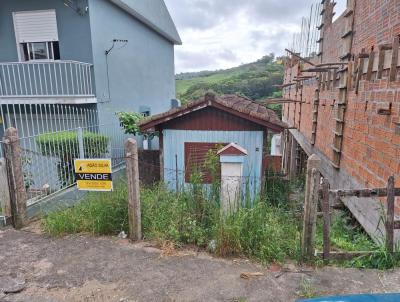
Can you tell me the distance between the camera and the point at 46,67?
9.23 meters

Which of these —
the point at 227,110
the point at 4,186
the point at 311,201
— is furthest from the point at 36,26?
the point at 311,201

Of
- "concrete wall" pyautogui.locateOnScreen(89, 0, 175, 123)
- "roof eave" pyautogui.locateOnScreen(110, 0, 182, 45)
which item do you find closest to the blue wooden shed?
"concrete wall" pyautogui.locateOnScreen(89, 0, 175, 123)

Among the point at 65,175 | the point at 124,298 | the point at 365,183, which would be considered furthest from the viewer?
the point at 65,175

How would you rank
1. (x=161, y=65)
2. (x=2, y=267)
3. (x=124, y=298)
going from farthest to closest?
(x=161, y=65) → (x=2, y=267) → (x=124, y=298)

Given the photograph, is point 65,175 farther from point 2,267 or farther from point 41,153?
point 2,267

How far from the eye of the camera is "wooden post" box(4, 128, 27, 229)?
4777 millimetres

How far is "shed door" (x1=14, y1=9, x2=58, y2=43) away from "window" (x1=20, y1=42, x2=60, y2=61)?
162 mm

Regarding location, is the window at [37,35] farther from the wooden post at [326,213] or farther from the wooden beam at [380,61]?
the wooden post at [326,213]

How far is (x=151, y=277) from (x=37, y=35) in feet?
29.8

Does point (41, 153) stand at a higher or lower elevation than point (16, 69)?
lower

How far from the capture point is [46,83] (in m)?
9.19

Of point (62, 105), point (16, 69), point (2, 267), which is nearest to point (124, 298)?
point (2, 267)

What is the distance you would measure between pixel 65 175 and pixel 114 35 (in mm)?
6276

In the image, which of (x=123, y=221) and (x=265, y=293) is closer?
(x=265, y=293)
